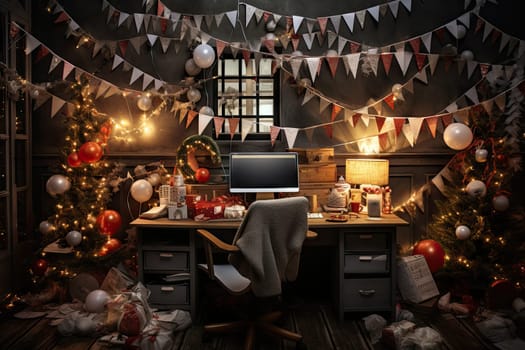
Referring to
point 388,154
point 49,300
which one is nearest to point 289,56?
point 388,154

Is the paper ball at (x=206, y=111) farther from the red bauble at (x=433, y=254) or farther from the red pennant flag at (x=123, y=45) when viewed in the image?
the red bauble at (x=433, y=254)

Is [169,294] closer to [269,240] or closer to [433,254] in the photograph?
[269,240]

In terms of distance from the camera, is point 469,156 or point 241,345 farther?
point 469,156

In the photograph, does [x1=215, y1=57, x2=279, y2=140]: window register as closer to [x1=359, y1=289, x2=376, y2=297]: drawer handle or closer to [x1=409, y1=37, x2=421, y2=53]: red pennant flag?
[x1=409, y1=37, x2=421, y2=53]: red pennant flag

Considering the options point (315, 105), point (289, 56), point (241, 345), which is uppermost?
point (289, 56)

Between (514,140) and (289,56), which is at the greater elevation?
(289,56)

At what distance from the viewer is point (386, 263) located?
3.36 meters

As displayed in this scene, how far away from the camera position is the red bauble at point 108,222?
3.83 metres

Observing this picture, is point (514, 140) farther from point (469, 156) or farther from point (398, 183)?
point (398, 183)

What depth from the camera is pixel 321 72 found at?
4113mm

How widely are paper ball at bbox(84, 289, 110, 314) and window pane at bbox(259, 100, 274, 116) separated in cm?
209

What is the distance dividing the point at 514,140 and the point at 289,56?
6.59 feet

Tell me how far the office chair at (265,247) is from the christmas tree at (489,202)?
70.4 inches

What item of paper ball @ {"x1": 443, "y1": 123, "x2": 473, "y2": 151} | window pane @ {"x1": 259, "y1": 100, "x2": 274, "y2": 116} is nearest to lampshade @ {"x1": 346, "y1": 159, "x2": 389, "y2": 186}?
paper ball @ {"x1": 443, "y1": 123, "x2": 473, "y2": 151}
